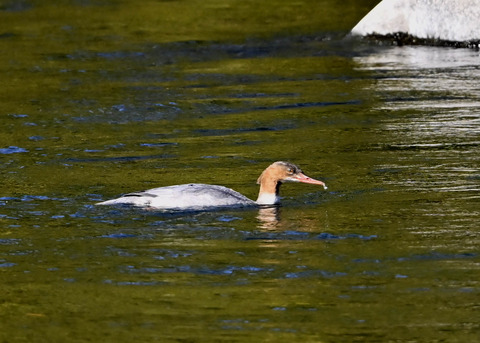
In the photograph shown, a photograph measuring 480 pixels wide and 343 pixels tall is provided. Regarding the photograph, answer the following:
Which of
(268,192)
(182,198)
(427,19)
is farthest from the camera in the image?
(427,19)

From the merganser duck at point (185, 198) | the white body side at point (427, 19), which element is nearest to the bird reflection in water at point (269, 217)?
the merganser duck at point (185, 198)

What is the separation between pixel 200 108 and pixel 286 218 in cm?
613

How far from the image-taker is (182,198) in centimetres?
1157

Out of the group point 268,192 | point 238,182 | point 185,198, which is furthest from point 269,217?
point 238,182

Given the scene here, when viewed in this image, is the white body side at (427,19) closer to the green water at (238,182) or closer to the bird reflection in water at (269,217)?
the green water at (238,182)

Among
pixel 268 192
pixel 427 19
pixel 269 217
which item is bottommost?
pixel 269 217

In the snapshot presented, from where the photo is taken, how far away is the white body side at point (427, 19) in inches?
857

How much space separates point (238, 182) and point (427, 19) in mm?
10330

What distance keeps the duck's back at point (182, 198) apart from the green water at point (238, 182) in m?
0.12

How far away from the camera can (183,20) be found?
2564cm

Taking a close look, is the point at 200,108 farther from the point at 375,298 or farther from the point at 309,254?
the point at 375,298

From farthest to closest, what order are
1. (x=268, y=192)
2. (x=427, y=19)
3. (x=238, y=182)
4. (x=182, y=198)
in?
(x=427, y=19) < (x=238, y=182) < (x=268, y=192) < (x=182, y=198)

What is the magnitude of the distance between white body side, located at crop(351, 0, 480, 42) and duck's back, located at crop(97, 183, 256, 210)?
11.3m

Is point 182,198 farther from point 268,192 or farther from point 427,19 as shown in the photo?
point 427,19
